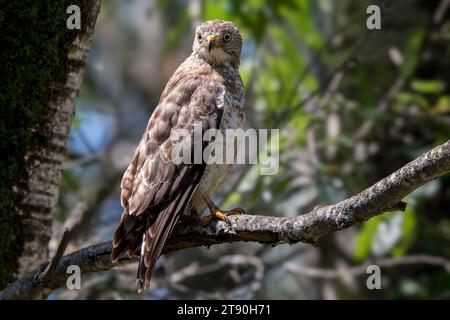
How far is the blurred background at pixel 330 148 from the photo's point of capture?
5.96 m

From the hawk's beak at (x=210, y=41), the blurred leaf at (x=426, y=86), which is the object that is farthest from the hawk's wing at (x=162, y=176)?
the blurred leaf at (x=426, y=86)

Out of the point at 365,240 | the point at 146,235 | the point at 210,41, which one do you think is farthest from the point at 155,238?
the point at 365,240

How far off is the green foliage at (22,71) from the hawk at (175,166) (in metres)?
0.57

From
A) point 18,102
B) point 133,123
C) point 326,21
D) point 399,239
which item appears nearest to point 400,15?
point 326,21

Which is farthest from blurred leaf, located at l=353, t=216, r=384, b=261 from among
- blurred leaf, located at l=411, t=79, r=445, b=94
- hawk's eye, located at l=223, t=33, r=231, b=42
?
hawk's eye, located at l=223, t=33, r=231, b=42

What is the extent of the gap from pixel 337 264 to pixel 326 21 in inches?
97.1

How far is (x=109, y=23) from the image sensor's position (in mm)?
11688

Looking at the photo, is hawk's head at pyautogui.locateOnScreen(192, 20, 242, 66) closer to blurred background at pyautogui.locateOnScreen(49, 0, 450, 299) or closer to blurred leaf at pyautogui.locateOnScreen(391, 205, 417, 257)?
blurred background at pyautogui.locateOnScreen(49, 0, 450, 299)

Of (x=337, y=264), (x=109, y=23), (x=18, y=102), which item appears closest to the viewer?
(x=18, y=102)

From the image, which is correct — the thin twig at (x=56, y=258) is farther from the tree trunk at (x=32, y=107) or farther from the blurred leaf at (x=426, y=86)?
the blurred leaf at (x=426, y=86)

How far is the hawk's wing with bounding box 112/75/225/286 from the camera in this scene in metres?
3.74

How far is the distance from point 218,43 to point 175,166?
4.17 feet

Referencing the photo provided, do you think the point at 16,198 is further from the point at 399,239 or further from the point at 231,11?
the point at 399,239

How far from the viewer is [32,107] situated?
13.1ft
